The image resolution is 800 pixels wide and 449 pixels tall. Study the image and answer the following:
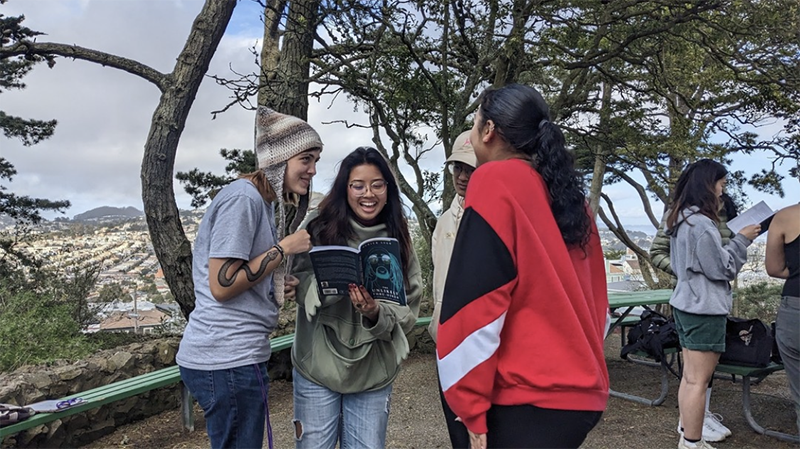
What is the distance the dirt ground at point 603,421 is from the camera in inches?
156

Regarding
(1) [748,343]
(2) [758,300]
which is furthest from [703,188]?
(2) [758,300]

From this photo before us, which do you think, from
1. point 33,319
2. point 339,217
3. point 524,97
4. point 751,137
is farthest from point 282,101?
point 751,137

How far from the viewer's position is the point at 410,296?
2312 mm

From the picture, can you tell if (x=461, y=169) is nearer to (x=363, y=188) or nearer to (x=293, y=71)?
(x=363, y=188)

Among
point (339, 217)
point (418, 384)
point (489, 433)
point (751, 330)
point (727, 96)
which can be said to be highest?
point (727, 96)

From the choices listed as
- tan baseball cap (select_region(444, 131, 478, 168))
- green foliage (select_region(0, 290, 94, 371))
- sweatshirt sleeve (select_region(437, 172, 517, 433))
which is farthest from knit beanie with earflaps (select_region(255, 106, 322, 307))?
green foliage (select_region(0, 290, 94, 371))

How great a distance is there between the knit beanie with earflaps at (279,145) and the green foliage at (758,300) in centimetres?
1189

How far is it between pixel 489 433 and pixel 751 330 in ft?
11.5

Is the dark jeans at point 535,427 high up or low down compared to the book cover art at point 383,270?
down

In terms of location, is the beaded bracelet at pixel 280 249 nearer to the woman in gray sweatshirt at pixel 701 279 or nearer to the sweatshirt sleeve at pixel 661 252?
the woman in gray sweatshirt at pixel 701 279

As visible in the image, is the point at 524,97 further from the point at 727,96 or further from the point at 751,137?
the point at 751,137

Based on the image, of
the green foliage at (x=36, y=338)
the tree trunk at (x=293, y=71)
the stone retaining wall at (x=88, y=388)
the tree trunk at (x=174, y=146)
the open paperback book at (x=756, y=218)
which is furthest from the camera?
the tree trunk at (x=293, y=71)

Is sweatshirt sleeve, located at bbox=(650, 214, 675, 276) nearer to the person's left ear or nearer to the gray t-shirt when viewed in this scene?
the person's left ear

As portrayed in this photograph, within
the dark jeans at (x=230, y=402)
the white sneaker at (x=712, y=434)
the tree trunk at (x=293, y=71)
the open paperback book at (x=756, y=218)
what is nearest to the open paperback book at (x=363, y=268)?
the dark jeans at (x=230, y=402)
